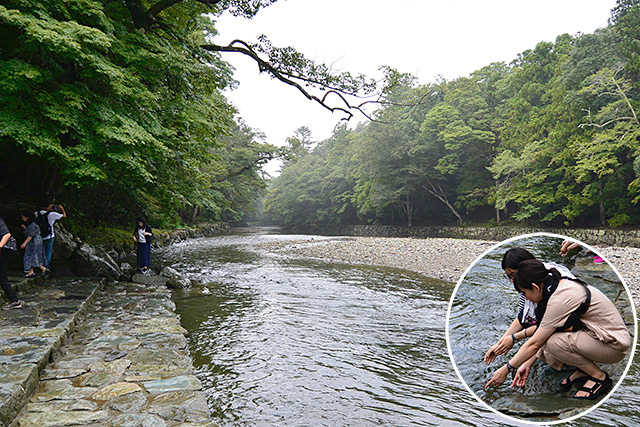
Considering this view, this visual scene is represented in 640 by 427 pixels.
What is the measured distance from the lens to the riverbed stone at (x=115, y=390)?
3.34m

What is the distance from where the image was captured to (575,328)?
45.5 inches

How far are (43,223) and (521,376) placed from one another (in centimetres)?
890

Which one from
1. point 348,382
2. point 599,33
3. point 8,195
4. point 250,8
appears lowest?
point 348,382

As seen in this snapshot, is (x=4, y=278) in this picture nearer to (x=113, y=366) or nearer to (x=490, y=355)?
(x=113, y=366)

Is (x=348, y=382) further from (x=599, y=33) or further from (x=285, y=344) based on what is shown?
(x=599, y=33)

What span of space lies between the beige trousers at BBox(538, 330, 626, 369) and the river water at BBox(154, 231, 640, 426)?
3.08ft

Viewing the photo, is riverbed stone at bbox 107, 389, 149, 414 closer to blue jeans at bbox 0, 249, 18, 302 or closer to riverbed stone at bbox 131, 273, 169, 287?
blue jeans at bbox 0, 249, 18, 302

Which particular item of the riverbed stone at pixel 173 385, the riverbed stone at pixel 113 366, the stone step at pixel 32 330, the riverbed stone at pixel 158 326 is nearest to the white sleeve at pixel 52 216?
the stone step at pixel 32 330

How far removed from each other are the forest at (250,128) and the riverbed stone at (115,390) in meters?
4.19

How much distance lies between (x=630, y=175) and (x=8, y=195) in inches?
1086

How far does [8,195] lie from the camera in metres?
8.73

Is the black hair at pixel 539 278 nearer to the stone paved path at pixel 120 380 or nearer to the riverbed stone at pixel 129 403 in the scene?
the stone paved path at pixel 120 380

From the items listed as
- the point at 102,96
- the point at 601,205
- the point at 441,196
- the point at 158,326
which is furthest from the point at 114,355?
the point at 441,196

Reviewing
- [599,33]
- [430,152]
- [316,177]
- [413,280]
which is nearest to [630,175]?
[599,33]
